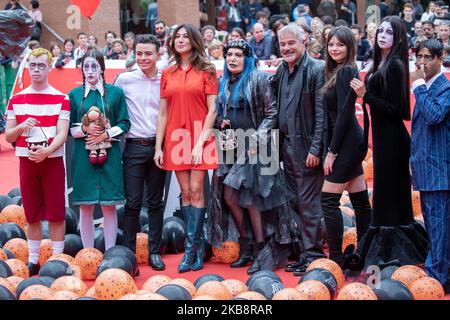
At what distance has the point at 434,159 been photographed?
6.94m

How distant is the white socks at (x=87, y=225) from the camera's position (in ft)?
27.1

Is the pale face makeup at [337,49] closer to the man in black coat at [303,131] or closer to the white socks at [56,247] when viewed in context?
the man in black coat at [303,131]

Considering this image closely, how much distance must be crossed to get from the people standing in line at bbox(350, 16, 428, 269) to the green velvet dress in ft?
7.43

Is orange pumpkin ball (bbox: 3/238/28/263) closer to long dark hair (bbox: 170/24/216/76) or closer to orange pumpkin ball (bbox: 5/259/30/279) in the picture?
orange pumpkin ball (bbox: 5/259/30/279)

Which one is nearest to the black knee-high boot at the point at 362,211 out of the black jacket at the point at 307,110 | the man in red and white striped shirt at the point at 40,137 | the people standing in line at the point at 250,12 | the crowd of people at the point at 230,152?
the crowd of people at the point at 230,152

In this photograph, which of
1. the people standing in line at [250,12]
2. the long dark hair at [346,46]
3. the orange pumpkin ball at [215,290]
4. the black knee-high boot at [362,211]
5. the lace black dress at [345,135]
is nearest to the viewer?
the orange pumpkin ball at [215,290]

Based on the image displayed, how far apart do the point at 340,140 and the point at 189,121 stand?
1473mm

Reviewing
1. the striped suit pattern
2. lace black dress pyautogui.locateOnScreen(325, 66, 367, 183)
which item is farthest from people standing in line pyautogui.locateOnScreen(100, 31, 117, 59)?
the striped suit pattern

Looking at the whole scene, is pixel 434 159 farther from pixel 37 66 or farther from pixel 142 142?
pixel 37 66

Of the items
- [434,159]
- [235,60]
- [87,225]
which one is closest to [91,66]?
[235,60]

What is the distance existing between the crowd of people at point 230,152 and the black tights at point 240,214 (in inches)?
0.8

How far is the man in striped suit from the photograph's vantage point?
6910 millimetres

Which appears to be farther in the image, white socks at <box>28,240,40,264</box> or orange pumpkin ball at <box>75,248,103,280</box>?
white socks at <box>28,240,40,264</box>

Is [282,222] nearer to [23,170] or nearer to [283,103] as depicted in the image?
[283,103]
